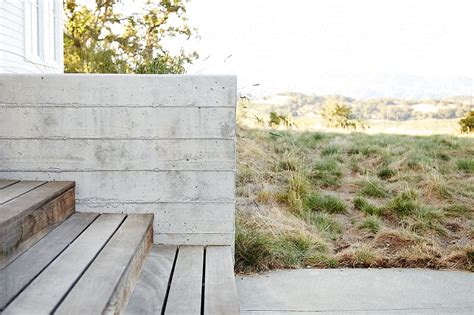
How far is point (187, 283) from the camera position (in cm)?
183

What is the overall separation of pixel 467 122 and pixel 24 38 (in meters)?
7.92

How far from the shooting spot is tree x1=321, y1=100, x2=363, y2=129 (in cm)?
898

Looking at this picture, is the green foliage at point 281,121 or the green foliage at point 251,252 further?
the green foliage at point 281,121

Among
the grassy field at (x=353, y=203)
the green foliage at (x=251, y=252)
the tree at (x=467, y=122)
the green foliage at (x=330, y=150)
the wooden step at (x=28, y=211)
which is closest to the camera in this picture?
the wooden step at (x=28, y=211)

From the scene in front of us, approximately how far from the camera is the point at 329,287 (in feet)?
7.79

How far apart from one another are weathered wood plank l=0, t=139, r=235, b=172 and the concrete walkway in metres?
0.66

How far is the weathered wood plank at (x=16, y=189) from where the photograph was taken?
1.86 metres

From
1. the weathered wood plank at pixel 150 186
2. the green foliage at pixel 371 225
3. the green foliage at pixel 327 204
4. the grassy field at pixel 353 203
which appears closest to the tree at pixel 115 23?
the grassy field at pixel 353 203

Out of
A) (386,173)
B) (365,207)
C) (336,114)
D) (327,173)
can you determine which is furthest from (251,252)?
(336,114)

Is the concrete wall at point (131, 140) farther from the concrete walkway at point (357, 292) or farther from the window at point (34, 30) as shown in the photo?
the window at point (34, 30)

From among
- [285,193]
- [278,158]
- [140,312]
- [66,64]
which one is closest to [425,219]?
[285,193]

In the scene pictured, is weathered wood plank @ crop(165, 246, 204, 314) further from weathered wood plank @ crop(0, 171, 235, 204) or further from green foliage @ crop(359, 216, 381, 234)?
green foliage @ crop(359, 216, 381, 234)

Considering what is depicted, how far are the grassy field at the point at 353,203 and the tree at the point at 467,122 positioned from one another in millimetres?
2730

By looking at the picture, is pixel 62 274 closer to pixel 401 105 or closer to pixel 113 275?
pixel 113 275
